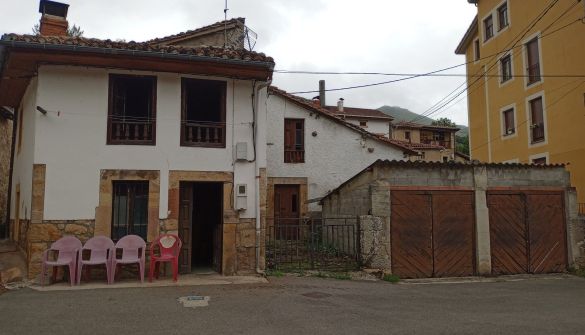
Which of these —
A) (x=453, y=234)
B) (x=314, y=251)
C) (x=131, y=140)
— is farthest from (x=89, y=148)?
(x=453, y=234)

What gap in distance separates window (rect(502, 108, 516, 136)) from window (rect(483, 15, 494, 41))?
452 cm

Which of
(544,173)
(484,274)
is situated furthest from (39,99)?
(544,173)

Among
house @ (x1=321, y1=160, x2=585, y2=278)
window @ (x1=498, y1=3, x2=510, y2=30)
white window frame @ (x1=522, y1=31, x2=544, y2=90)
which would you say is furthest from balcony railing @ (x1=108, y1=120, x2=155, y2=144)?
window @ (x1=498, y1=3, x2=510, y2=30)

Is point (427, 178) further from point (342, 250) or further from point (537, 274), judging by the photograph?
point (537, 274)

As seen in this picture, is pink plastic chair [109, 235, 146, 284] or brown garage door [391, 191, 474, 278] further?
brown garage door [391, 191, 474, 278]

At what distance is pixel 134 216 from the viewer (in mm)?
9195

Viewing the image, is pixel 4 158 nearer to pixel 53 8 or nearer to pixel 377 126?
pixel 53 8

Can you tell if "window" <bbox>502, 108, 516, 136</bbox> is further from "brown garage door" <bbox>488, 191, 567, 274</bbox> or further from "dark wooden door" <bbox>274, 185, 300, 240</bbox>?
"dark wooden door" <bbox>274, 185, 300, 240</bbox>

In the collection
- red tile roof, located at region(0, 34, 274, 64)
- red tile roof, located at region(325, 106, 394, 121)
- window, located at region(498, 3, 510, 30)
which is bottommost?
red tile roof, located at region(0, 34, 274, 64)

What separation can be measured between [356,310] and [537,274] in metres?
6.92

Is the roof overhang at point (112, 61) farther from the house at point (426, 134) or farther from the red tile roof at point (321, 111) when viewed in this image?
the house at point (426, 134)

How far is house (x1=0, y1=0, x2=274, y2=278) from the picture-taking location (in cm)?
860

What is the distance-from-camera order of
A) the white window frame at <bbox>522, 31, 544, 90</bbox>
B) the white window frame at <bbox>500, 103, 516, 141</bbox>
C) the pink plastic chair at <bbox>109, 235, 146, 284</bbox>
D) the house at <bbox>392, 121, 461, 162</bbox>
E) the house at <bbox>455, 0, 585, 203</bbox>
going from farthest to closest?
the house at <bbox>392, 121, 461, 162</bbox>
the white window frame at <bbox>500, 103, 516, 141</bbox>
the white window frame at <bbox>522, 31, 544, 90</bbox>
the house at <bbox>455, 0, 585, 203</bbox>
the pink plastic chair at <bbox>109, 235, 146, 284</bbox>

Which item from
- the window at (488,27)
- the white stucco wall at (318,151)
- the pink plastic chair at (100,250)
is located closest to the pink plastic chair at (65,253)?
the pink plastic chair at (100,250)
